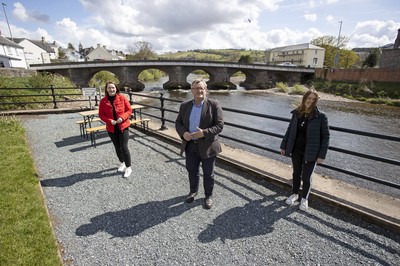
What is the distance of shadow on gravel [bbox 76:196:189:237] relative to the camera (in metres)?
2.90

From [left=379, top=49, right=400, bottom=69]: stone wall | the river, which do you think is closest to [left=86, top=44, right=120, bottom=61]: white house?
the river

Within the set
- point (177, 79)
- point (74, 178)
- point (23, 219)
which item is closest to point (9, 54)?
point (177, 79)

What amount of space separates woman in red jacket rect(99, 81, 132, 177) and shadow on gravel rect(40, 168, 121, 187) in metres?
0.40

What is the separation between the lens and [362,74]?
34.4m

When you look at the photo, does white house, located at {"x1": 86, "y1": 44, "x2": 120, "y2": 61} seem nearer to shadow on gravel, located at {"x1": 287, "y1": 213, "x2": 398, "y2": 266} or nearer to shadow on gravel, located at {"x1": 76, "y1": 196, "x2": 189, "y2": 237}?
shadow on gravel, located at {"x1": 76, "y1": 196, "x2": 189, "y2": 237}

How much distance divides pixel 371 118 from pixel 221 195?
21.2m

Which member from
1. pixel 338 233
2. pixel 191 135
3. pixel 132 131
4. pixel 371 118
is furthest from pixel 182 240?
pixel 371 118

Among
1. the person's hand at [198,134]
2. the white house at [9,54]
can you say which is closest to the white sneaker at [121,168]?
the person's hand at [198,134]

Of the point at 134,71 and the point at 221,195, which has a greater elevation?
the point at 134,71

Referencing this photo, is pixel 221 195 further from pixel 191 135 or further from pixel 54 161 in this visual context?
pixel 54 161

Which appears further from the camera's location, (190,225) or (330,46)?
(330,46)

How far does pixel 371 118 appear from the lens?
19219mm

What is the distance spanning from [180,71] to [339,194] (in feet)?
132

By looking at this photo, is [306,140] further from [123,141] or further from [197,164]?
[123,141]
